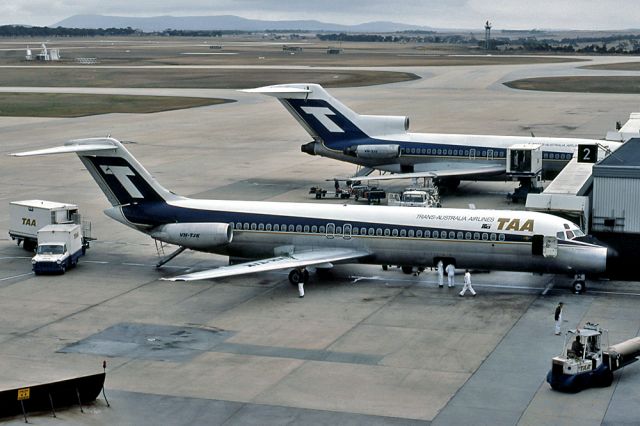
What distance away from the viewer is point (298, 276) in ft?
129

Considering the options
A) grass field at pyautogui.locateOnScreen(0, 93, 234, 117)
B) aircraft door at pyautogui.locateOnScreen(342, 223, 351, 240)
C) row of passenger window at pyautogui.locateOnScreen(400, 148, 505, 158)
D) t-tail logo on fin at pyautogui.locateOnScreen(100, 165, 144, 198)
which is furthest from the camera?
grass field at pyautogui.locateOnScreen(0, 93, 234, 117)

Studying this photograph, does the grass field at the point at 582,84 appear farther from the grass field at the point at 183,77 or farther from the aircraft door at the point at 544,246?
the aircraft door at the point at 544,246

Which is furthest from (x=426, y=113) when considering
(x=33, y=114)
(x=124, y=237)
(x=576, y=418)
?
(x=576, y=418)

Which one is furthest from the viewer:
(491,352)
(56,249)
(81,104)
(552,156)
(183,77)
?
(183,77)

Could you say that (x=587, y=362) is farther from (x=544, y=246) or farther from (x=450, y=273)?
(x=450, y=273)

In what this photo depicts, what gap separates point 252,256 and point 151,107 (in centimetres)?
7469

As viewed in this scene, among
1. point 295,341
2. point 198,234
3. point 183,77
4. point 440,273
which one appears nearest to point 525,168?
point 440,273

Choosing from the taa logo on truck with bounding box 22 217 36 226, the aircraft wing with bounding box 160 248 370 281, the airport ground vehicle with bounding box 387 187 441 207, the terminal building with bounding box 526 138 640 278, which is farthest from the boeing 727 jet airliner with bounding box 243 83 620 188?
the aircraft wing with bounding box 160 248 370 281

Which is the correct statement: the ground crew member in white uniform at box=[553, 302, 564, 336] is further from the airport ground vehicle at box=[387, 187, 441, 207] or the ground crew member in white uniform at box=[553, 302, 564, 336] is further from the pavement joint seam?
the airport ground vehicle at box=[387, 187, 441, 207]

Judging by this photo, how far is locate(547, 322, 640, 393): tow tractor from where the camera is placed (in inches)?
1091

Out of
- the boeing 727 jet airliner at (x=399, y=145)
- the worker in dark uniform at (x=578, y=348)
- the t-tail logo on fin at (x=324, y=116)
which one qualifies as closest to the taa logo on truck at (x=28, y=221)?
the boeing 727 jet airliner at (x=399, y=145)

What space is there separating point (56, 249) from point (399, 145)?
24526mm

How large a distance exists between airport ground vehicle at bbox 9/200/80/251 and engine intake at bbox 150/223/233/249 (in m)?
6.05

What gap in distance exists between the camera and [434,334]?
3319 cm
